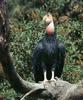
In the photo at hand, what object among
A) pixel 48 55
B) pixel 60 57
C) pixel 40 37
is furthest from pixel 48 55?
pixel 40 37

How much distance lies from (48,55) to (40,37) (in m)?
1.98

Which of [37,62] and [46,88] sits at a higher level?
[37,62]

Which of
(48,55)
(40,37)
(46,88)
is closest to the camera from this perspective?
(46,88)

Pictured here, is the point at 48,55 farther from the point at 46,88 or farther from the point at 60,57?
the point at 46,88

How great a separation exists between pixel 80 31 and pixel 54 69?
362 centimetres

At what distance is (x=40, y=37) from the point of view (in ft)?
36.8

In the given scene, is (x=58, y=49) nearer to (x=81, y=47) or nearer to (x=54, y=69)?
(x=54, y=69)

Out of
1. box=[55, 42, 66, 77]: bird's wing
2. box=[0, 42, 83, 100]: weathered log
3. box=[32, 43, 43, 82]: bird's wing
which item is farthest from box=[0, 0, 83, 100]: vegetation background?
box=[0, 42, 83, 100]: weathered log

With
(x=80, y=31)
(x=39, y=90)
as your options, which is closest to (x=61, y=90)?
(x=39, y=90)

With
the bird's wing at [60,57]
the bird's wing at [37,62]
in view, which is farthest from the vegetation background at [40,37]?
the bird's wing at [60,57]

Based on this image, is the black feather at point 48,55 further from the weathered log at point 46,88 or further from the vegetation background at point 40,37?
the weathered log at point 46,88

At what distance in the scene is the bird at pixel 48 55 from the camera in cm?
910

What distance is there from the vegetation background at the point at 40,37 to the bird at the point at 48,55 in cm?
68

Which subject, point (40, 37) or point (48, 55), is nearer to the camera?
point (48, 55)
